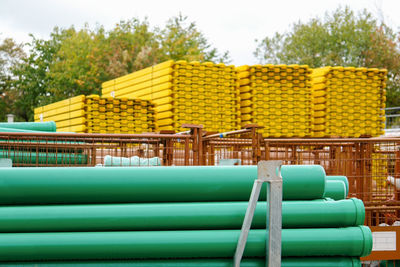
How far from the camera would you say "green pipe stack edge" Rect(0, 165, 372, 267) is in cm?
319

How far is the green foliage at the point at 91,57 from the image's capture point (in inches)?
1359

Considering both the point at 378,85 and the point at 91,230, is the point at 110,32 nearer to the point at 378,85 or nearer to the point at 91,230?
the point at 378,85

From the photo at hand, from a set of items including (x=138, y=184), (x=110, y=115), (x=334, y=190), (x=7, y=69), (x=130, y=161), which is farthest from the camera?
(x=7, y=69)

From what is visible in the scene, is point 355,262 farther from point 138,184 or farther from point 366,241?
point 138,184

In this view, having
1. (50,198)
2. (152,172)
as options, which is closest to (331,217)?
(152,172)

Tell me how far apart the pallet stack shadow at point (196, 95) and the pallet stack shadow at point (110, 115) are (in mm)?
383

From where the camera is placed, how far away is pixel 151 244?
3195mm

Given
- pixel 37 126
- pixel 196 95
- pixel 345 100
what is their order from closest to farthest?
pixel 37 126, pixel 196 95, pixel 345 100

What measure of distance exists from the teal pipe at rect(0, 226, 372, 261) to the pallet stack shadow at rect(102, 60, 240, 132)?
8.60 meters

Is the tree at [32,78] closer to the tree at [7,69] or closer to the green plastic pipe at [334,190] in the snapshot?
the tree at [7,69]

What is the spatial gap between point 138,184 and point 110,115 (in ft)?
31.1

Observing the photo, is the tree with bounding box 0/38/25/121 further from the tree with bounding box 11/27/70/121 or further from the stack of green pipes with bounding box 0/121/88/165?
the stack of green pipes with bounding box 0/121/88/165

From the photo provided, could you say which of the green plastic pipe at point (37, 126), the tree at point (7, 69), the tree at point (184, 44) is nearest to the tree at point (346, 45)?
the tree at point (184, 44)

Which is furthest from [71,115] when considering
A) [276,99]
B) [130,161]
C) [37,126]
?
[130,161]
